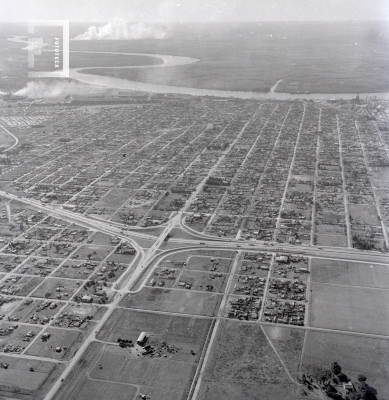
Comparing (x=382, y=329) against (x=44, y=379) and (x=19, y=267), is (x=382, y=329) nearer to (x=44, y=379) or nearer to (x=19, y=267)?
(x=44, y=379)

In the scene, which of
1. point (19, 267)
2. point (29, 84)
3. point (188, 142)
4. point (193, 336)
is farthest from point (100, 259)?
point (29, 84)

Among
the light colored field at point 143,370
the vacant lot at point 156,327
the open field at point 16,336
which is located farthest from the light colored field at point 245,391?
the open field at point 16,336

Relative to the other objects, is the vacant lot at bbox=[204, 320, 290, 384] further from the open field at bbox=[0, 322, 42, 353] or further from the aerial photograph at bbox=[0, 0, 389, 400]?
the open field at bbox=[0, 322, 42, 353]

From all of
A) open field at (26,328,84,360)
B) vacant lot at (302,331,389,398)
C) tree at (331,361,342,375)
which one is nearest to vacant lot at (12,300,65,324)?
open field at (26,328,84,360)

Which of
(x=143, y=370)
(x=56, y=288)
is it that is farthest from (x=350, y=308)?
(x=56, y=288)

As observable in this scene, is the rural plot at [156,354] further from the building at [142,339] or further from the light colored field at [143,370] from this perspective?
the building at [142,339]

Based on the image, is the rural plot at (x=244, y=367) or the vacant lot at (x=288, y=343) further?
the vacant lot at (x=288, y=343)
